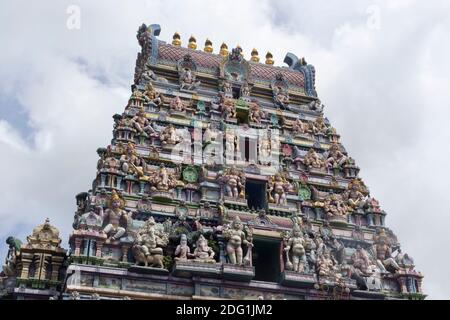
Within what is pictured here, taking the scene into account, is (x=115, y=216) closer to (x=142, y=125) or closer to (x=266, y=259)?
(x=142, y=125)

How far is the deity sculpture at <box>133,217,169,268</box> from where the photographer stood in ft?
78.8

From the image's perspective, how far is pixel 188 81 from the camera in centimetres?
3341

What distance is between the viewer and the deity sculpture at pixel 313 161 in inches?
1214

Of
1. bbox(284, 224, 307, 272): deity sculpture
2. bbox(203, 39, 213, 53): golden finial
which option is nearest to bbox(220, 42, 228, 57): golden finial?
bbox(203, 39, 213, 53): golden finial

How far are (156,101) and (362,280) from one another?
12.6m

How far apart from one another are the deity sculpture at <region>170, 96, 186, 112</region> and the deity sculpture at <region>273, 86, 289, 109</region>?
5.33 metres

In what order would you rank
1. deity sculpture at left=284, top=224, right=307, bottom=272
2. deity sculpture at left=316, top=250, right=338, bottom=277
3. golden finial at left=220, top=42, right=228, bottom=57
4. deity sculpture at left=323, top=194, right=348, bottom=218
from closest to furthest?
deity sculpture at left=284, top=224, right=307, bottom=272 → deity sculpture at left=316, top=250, right=338, bottom=277 → deity sculpture at left=323, top=194, right=348, bottom=218 → golden finial at left=220, top=42, right=228, bottom=57

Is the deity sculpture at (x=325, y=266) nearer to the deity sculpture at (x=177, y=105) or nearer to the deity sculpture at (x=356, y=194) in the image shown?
the deity sculpture at (x=356, y=194)

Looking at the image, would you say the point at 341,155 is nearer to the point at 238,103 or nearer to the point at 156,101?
the point at 238,103

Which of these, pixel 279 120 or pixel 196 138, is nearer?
pixel 196 138

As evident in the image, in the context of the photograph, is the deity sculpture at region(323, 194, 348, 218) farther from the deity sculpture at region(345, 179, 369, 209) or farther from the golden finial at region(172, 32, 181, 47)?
the golden finial at region(172, 32, 181, 47)

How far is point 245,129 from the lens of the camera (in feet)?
103
